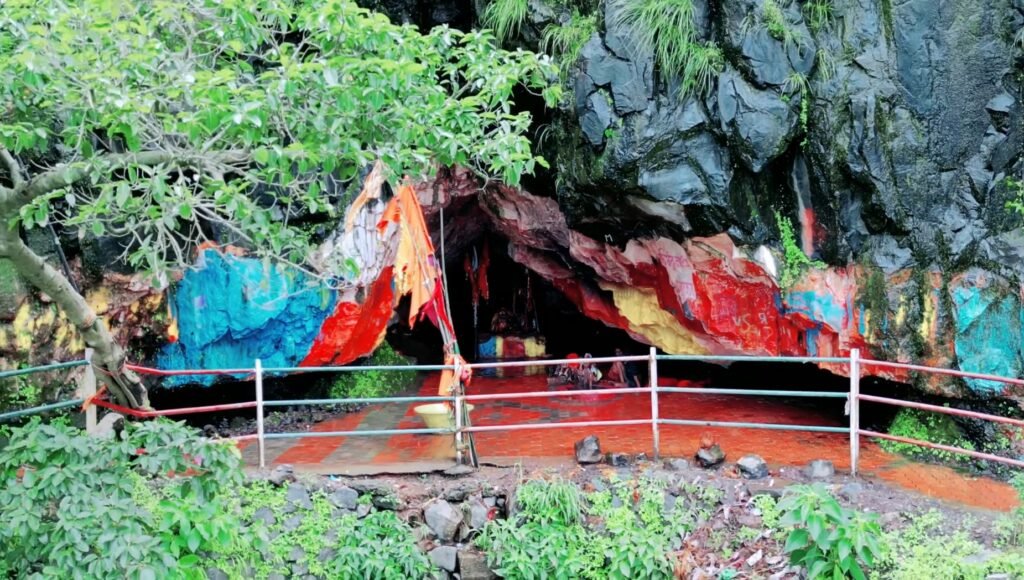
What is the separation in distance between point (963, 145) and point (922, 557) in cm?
410

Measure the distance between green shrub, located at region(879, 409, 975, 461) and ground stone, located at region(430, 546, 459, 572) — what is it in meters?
4.46

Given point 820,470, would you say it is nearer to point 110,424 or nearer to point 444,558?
point 444,558

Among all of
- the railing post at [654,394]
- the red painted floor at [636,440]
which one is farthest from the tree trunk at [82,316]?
the railing post at [654,394]

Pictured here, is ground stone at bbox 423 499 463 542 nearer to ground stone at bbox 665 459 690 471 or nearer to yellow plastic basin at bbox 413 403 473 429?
yellow plastic basin at bbox 413 403 473 429

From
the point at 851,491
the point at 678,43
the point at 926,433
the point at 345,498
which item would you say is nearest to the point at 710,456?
the point at 851,491

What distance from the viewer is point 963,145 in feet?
24.9

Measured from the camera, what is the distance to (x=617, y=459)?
728 centimetres

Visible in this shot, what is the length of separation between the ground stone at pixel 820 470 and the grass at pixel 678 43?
378 cm

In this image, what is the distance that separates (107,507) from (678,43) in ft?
21.2

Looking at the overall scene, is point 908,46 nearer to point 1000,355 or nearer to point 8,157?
point 1000,355

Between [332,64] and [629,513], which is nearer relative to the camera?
[332,64]

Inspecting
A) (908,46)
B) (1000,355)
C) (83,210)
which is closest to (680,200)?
(908,46)

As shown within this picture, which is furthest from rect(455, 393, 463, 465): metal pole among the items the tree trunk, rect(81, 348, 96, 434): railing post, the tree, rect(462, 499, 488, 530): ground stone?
rect(81, 348, 96, 434): railing post

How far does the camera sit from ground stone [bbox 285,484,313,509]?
6.46m
